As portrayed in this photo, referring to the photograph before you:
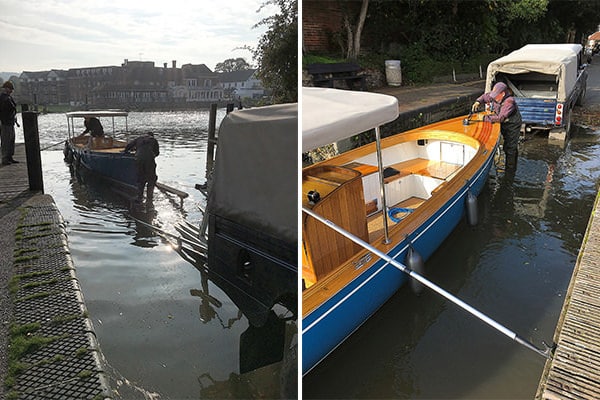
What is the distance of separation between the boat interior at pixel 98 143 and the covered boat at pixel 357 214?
7.21 feet

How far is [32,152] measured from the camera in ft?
12.4

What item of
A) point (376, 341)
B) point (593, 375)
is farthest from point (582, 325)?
point (376, 341)

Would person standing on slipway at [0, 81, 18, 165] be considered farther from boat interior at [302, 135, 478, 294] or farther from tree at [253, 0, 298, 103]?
tree at [253, 0, 298, 103]

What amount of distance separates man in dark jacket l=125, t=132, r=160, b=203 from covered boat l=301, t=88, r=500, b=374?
1.18m

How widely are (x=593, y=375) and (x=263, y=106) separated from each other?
1.27 m

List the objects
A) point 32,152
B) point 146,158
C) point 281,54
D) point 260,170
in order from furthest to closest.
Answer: point 32,152
point 146,158
point 260,170
point 281,54

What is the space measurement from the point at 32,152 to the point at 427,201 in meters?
3.16

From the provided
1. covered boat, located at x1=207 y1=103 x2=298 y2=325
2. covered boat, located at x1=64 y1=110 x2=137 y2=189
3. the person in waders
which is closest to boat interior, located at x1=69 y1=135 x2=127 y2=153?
covered boat, located at x1=64 y1=110 x2=137 y2=189

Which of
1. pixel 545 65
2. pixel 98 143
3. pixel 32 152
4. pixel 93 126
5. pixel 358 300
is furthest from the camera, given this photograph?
pixel 545 65

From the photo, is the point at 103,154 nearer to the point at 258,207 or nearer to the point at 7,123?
the point at 7,123

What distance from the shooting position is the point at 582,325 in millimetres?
1645

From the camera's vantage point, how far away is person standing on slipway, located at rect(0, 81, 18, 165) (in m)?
3.36

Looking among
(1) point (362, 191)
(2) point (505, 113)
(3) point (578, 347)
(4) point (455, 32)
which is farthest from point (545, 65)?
(3) point (578, 347)

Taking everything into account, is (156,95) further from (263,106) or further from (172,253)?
(172,253)
